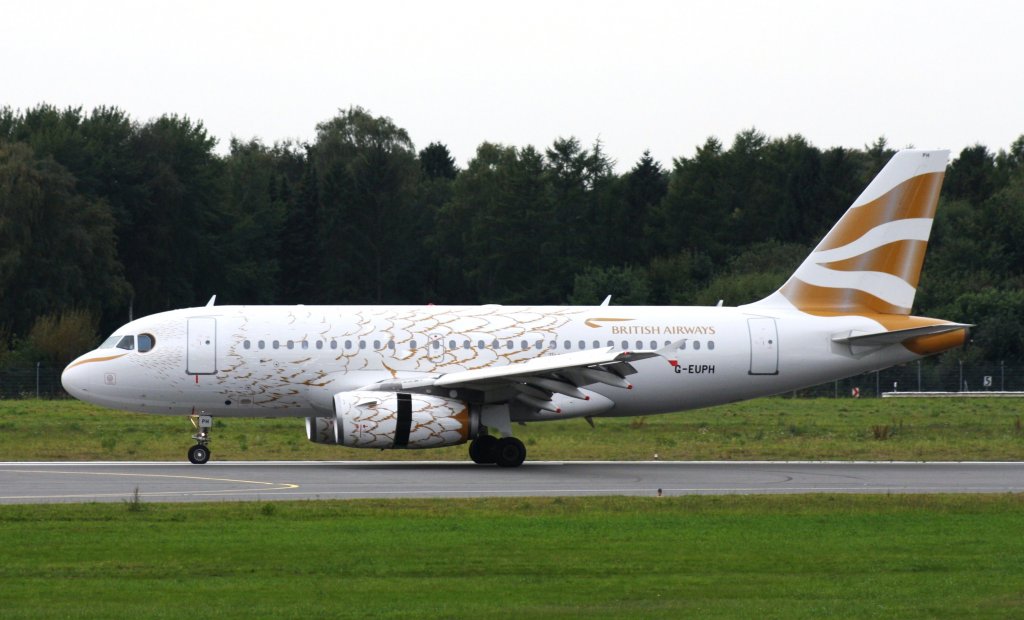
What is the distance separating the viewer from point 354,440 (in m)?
28.8

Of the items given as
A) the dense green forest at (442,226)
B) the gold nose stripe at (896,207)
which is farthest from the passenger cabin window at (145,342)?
the dense green forest at (442,226)

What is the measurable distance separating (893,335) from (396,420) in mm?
10854

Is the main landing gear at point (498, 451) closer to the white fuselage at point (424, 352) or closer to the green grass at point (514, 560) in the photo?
the white fuselage at point (424, 352)

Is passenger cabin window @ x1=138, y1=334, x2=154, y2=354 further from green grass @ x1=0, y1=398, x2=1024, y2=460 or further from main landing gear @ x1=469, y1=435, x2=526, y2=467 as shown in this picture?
main landing gear @ x1=469, y1=435, x2=526, y2=467

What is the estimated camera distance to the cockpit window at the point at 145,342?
3123cm

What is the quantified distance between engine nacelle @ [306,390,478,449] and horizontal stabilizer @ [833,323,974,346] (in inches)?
344

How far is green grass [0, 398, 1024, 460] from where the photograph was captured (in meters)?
34.1

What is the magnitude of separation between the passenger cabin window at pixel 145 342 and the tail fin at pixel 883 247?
1274cm

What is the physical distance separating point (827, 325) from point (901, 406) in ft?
76.4

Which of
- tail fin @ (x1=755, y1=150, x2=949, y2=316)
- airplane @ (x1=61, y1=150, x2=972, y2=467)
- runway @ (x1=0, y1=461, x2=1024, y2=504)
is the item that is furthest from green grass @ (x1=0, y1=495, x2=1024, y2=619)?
tail fin @ (x1=755, y1=150, x2=949, y2=316)

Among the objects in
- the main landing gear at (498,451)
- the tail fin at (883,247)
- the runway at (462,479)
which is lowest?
the runway at (462,479)

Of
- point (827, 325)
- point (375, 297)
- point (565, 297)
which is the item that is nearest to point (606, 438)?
point (827, 325)

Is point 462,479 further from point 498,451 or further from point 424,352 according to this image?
point 424,352

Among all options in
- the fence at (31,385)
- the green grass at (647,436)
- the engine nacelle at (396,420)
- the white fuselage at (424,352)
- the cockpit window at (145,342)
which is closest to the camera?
the engine nacelle at (396,420)
